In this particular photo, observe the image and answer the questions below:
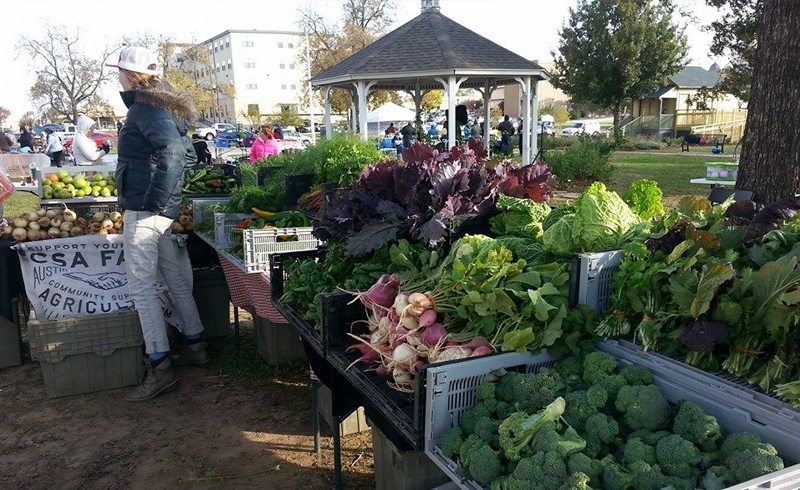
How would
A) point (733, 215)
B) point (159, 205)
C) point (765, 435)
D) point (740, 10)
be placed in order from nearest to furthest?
point (765, 435), point (733, 215), point (159, 205), point (740, 10)

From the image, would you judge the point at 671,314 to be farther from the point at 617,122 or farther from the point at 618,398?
the point at 617,122

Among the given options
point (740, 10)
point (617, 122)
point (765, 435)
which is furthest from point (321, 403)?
point (617, 122)

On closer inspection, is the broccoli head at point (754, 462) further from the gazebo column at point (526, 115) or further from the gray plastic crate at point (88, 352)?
the gazebo column at point (526, 115)

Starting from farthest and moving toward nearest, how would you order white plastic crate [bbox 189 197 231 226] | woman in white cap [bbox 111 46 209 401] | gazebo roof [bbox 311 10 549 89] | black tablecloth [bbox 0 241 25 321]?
1. gazebo roof [bbox 311 10 549 89]
2. white plastic crate [bbox 189 197 231 226]
3. black tablecloth [bbox 0 241 25 321]
4. woman in white cap [bbox 111 46 209 401]

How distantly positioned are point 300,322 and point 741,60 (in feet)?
77.4

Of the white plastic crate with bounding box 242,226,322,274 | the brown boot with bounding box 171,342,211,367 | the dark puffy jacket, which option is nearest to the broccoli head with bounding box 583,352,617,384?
the white plastic crate with bounding box 242,226,322,274

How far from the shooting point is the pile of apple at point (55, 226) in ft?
16.0

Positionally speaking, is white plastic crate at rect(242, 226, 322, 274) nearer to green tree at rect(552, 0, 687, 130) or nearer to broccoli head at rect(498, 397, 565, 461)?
broccoli head at rect(498, 397, 565, 461)

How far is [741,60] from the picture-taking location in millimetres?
21516

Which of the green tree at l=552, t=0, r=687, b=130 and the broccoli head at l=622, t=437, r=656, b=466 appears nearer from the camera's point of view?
the broccoli head at l=622, t=437, r=656, b=466

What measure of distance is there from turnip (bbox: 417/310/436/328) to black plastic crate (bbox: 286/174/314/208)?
307 centimetres

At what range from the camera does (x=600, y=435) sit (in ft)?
5.48

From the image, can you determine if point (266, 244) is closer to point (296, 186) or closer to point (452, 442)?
point (296, 186)

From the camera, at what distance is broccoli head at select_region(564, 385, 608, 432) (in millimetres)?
1755
